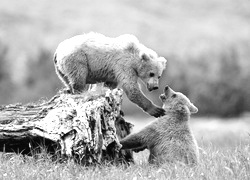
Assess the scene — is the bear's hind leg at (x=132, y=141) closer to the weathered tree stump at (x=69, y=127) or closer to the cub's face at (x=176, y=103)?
the weathered tree stump at (x=69, y=127)

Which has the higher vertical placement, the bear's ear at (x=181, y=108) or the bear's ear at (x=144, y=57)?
the bear's ear at (x=144, y=57)

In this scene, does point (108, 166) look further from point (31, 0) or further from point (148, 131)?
point (31, 0)

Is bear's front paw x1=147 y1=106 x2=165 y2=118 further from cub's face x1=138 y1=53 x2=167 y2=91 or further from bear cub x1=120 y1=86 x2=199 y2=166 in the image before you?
cub's face x1=138 y1=53 x2=167 y2=91

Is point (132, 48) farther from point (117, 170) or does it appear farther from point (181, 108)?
point (117, 170)

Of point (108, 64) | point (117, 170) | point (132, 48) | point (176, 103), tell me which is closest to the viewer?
point (117, 170)

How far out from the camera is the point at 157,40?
99.8 ft

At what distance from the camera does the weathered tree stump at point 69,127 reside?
22.7 feet

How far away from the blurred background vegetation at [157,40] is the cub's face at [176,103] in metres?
8.23

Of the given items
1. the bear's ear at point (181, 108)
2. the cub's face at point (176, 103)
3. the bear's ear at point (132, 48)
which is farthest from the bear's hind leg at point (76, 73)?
the bear's ear at point (181, 108)

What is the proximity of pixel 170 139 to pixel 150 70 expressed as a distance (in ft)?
5.64

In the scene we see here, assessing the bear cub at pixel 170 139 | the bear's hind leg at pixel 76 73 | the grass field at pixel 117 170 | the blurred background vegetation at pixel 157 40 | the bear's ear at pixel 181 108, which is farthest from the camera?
the blurred background vegetation at pixel 157 40

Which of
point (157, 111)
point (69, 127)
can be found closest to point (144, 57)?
point (157, 111)

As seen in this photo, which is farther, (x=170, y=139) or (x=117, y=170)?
(x=170, y=139)

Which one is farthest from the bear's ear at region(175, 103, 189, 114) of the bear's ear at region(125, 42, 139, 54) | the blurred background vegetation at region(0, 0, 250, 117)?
the blurred background vegetation at region(0, 0, 250, 117)
